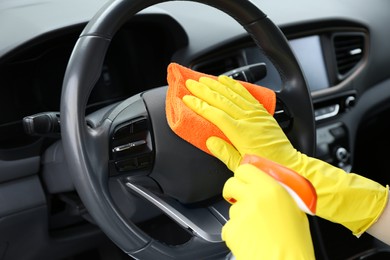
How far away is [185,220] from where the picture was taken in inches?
38.2

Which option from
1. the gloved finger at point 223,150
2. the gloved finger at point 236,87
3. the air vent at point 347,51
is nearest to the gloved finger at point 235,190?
the gloved finger at point 223,150

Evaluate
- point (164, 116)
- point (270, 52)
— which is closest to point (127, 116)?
point (164, 116)

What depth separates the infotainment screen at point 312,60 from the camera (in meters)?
1.65

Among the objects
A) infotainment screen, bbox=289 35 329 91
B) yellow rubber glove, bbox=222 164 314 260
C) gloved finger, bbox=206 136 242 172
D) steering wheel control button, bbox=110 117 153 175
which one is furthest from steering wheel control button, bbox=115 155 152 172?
infotainment screen, bbox=289 35 329 91

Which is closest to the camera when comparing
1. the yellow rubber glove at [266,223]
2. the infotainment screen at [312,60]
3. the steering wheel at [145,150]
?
the yellow rubber glove at [266,223]

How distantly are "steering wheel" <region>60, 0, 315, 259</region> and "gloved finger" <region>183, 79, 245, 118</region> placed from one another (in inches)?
3.4

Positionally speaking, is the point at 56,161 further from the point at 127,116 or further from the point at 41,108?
the point at 127,116

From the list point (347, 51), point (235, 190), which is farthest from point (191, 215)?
point (347, 51)

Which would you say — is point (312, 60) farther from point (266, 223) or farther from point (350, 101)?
point (266, 223)

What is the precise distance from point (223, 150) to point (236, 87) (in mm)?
112

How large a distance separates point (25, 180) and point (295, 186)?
2.20 ft

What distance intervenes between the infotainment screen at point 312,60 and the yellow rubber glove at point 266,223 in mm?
942

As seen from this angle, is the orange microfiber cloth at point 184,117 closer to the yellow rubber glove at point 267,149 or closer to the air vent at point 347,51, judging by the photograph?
the yellow rubber glove at point 267,149

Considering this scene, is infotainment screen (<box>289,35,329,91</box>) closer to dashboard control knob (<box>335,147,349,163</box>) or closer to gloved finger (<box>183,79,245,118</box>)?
dashboard control knob (<box>335,147,349,163</box>)
